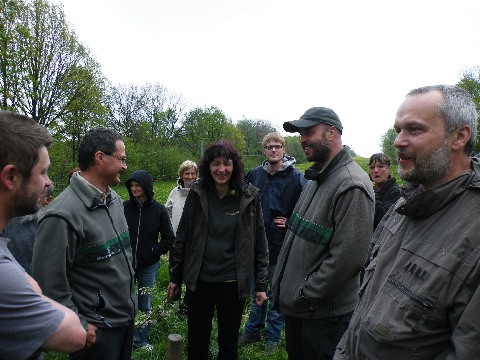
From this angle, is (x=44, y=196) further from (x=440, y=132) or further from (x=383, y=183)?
(x=383, y=183)

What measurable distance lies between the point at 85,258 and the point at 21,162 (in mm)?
1192

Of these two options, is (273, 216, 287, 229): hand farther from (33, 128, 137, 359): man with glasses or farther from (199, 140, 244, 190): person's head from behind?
(33, 128, 137, 359): man with glasses

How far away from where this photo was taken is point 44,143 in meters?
1.53

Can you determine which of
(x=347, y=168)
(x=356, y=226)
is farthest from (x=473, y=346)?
(x=347, y=168)

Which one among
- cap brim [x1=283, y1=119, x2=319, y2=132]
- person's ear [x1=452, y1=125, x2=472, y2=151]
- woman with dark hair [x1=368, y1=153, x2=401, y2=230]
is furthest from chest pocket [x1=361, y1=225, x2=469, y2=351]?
woman with dark hair [x1=368, y1=153, x2=401, y2=230]

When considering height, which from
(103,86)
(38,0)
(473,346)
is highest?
(38,0)

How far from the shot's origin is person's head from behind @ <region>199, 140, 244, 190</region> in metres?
3.47

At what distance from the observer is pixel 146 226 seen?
452 cm

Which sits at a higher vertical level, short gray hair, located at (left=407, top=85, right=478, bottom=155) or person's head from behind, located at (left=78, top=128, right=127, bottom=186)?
short gray hair, located at (left=407, top=85, right=478, bottom=155)

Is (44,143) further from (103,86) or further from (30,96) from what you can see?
(103,86)

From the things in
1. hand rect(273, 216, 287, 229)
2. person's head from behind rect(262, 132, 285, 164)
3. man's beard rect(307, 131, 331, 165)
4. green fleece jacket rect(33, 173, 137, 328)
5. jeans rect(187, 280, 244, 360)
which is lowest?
jeans rect(187, 280, 244, 360)

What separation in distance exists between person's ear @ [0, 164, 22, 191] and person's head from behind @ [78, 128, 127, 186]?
4.29 ft

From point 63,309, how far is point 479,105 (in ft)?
146

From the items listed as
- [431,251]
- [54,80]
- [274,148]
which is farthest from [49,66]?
[431,251]
